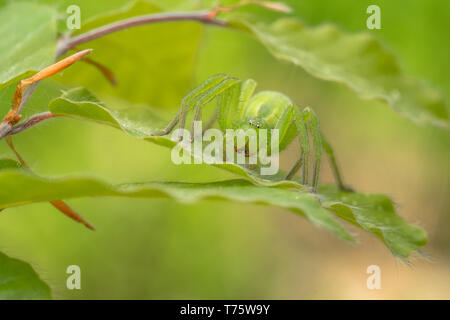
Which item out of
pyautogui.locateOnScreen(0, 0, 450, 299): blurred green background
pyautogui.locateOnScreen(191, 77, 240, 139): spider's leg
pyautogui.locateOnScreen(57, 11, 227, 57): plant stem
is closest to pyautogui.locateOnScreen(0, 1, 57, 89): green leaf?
pyautogui.locateOnScreen(57, 11, 227, 57): plant stem

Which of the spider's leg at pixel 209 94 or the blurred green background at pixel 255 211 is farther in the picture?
the blurred green background at pixel 255 211

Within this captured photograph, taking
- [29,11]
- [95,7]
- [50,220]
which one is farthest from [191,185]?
[50,220]

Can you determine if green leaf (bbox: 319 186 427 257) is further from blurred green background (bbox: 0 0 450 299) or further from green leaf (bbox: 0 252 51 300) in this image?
blurred green background (bbox: 0 0 450 299)

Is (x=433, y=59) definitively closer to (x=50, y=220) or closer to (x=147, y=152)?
(x=147, y=152)

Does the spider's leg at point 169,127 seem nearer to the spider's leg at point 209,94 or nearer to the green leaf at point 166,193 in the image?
the spider's leg at point 209,94

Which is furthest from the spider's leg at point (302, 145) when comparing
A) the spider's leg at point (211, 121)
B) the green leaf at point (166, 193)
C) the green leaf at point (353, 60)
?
the green leaf at point (166, 193)

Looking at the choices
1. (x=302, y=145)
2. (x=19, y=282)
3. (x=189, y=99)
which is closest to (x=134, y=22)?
(x=189, y=99)
